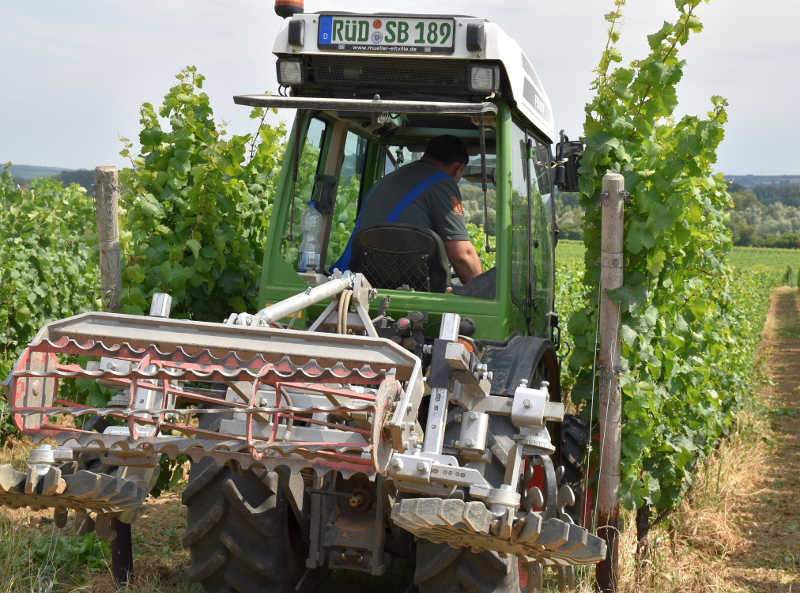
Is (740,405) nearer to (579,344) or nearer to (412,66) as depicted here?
(579,344)

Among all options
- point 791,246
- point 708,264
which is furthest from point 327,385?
point 791,246

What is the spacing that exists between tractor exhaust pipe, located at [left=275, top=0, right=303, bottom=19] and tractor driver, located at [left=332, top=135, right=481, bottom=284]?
992 millimetres

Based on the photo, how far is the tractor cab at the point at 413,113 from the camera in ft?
14.8

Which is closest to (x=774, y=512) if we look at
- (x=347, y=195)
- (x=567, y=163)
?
(x=567, y=163)

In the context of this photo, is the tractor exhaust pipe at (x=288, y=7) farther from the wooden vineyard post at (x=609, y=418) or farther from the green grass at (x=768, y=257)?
the green grass at (x=768, y=257)

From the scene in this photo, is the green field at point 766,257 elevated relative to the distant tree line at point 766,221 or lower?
lower

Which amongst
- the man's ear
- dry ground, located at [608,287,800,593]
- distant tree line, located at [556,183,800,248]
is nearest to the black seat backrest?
the man's ear

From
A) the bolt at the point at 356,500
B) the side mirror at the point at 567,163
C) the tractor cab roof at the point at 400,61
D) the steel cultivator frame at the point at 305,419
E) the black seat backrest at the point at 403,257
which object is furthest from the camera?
the side mirror at the point at 567,163

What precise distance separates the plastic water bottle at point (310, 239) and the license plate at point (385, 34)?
953 mm

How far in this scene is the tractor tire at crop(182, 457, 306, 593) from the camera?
4.01m

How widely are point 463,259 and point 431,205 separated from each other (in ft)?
1.10

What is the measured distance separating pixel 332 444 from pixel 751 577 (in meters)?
3.81

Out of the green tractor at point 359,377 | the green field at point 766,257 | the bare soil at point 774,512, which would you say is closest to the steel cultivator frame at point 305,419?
the green tractor at point 359,377

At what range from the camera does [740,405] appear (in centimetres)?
1070
